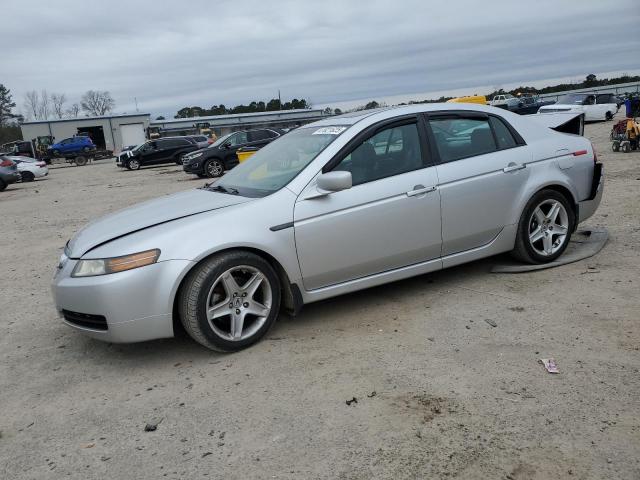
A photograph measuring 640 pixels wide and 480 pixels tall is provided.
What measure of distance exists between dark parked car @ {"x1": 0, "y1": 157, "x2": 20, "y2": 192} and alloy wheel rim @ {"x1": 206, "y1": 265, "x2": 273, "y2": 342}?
21.9 m

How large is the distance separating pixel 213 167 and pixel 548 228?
16091 millimetres

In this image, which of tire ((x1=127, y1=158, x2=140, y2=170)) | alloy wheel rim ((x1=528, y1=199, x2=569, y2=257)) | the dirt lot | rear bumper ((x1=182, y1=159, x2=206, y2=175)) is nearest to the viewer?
the dirt lot

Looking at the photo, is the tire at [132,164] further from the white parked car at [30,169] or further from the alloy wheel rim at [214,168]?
the alloy wheel rim at [214,168]

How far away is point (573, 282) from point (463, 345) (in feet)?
5.28

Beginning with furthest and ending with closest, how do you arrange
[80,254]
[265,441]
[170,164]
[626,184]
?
1. [170,164]
2. [626,184]
3. [80,254]
4. [265,441]

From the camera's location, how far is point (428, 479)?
2.49 m

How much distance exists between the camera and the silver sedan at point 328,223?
3.76 metres

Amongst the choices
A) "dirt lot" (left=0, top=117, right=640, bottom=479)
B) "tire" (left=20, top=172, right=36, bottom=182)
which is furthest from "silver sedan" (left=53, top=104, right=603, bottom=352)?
"tire" (left=20, top=172, right=36, bottom=182)

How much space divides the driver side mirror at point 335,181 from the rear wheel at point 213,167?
53.2 feet

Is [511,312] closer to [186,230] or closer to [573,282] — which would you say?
[573,282]

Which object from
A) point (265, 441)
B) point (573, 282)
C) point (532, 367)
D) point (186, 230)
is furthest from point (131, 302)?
point (573, 282)

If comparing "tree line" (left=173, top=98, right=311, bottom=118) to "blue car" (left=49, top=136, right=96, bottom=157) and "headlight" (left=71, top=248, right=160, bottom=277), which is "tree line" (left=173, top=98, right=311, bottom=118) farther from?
"headlight" (left=71, top=248, right=160, bottom=277)

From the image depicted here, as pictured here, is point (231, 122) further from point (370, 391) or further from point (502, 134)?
point (370, 391)

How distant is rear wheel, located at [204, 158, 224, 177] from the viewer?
65.0 feet
